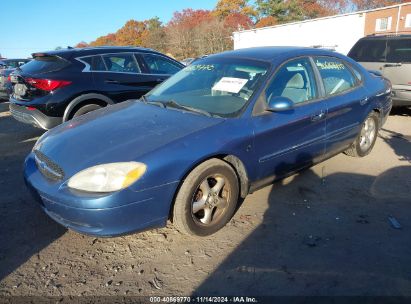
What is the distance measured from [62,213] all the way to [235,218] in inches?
65.0

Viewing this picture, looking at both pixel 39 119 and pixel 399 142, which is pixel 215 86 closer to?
pixel 39 119

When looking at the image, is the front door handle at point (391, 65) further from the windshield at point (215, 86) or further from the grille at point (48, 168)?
the grille at point (48, 168)

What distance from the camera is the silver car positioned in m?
7.39

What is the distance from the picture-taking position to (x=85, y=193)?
→ 9.13 ft

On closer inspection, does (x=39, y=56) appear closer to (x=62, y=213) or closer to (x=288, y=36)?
(x=62, y=213)

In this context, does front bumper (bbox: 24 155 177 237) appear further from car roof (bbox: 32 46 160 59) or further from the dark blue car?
car roof (bbox: 32 46 160 59)

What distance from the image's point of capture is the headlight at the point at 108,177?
2764 mm

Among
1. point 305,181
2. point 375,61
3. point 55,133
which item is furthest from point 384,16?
point 55,133

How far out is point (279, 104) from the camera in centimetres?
353

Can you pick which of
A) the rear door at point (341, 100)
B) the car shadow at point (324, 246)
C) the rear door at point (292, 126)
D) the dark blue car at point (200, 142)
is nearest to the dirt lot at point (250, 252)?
the car shadow at point (324, 246)

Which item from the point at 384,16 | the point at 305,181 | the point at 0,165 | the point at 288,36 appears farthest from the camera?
the point at 288,36

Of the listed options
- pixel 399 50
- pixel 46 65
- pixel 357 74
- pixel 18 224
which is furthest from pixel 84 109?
pixel 399 50

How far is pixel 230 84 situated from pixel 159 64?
140 inches

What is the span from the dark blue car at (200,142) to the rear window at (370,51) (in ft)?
11.8
